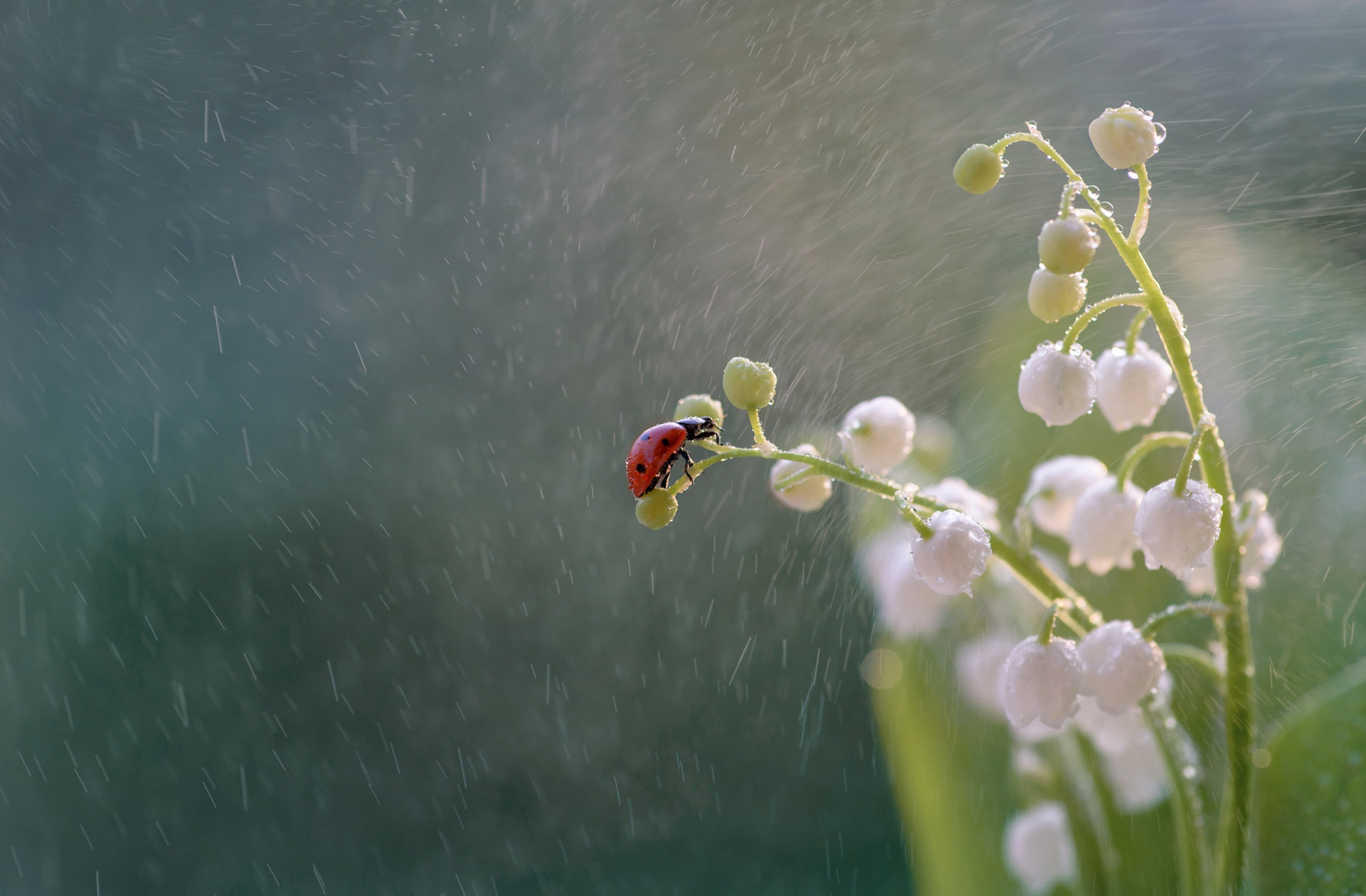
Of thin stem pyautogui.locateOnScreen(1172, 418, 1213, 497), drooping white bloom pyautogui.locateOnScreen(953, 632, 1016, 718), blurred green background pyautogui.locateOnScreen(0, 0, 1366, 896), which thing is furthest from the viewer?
blurred green background pyautogui.locateOnScreen(0, 0, 1366, 896)

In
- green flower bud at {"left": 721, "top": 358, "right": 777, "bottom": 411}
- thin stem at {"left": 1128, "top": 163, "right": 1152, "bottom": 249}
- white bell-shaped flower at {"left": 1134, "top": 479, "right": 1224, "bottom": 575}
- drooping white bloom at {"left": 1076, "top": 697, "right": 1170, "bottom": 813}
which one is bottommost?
drooping white bloom at {"left": 1076, "top": 697, "right": 1170, "bottom": 813}

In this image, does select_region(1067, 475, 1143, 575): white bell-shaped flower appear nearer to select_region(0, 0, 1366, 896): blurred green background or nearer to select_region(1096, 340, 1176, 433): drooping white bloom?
select_region(1096, 340, 1176, 433): drooping white bloom

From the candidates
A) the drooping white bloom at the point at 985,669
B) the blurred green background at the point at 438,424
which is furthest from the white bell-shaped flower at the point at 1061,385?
the blurred green background at the point at 438,424

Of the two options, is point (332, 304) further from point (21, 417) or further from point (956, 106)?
point (956, 106)

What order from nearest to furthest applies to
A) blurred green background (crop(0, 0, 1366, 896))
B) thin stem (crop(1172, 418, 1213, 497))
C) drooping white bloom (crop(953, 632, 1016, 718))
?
thin stem (crop(1172, 418, 1213, 497)) < drooping white bloom (crop(953, 632, 1016, 718)) < blurred green background (crop(0, 0, 1366, 896))

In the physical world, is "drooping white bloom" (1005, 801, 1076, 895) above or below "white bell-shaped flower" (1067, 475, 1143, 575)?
below

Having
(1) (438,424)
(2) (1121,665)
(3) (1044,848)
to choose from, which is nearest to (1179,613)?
(2) (1121,665)

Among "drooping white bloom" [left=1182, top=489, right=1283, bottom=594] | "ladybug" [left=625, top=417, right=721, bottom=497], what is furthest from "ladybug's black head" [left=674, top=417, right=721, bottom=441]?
"drooping white bloom" [left=1182, top=489, right=1283, bottom=594]

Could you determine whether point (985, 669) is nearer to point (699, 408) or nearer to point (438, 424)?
point (699, 408)
